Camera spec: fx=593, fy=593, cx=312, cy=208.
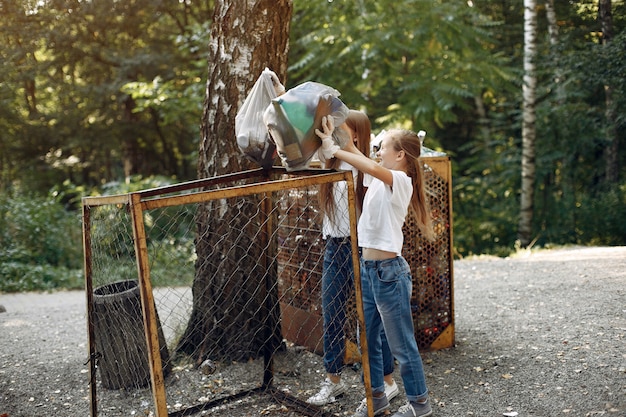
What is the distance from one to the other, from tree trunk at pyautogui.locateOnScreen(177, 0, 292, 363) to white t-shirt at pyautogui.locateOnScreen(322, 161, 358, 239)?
2.37 ft

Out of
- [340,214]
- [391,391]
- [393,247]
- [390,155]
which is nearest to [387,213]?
[393,247]

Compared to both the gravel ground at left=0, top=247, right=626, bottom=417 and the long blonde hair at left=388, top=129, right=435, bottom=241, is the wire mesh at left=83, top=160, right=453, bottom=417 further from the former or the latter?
the long blonde hair at left=388, top=129, right=435, bottom=241

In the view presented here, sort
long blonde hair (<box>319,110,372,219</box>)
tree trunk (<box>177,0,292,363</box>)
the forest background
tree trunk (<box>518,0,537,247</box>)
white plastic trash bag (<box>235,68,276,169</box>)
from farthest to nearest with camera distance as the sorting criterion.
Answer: tree trunk (<box>518,0,537,247</box>), the forest background, tree trunk (<box>177,0,292,363</box>), long blonde hair (<box>319,110,372,219</box>), white plastic trash bag (<box>235,68,276,169</box>)

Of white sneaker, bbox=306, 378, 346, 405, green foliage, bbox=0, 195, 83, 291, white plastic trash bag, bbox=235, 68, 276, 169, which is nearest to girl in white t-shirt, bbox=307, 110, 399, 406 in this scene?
white sneaker, bbox=306, 378, 346, 405

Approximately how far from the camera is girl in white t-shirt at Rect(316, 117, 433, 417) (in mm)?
3174

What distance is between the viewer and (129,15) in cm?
1557

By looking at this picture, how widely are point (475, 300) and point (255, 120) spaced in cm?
370

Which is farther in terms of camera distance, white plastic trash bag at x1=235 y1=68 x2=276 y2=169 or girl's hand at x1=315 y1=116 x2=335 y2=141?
white plastic trash bag at x1=235 y1=68 x2=276 y2=169

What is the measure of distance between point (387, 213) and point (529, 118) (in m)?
8.09

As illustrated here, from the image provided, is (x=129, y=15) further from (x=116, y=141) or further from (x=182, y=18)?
(x=116, y=141)

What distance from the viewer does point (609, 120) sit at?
9.84 meters

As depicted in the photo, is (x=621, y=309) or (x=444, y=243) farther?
(x=621, y=309)

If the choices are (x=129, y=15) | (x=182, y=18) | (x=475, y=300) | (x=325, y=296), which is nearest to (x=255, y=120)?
(x=325, y=296)

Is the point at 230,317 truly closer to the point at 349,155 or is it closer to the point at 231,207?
the point at 231,207
